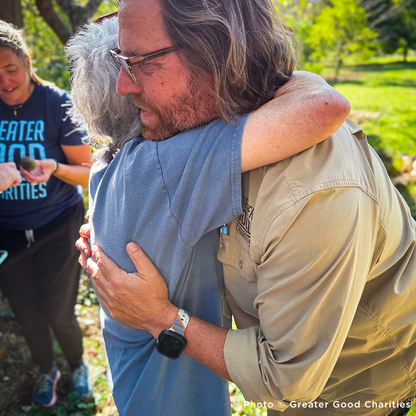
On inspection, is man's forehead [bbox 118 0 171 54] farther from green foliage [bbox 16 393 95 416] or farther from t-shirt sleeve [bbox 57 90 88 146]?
green foliage [bbox 16 393 95 416]

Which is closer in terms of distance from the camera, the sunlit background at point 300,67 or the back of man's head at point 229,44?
the back of man's head at point 229,44

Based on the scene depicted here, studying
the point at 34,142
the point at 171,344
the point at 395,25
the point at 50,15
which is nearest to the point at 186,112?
the point at 171,344

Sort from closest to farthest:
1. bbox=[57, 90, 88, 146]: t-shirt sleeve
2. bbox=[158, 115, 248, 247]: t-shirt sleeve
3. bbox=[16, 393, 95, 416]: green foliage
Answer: bbox=[158, 115, 248, 247]: t-shirt sleeve < bbox=[57, 90, 88, 146]: t-shirt sleeve < bbox=[16, 393, 95, 416]: green foliage

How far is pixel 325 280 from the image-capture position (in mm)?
1153

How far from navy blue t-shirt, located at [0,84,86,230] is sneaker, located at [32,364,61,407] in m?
1.35

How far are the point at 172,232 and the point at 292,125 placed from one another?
0.57 metres

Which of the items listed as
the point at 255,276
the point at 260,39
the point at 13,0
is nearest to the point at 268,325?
the point at 255,276

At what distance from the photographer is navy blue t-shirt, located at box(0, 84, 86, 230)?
9.04 ft

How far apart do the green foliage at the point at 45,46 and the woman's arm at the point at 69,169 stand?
5.94m

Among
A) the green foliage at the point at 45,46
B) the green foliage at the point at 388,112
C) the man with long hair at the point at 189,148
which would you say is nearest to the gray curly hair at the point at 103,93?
the man with long hair at the point at 189,148

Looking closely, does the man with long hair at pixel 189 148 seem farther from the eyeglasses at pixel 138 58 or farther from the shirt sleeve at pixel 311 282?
the shirt sleeve at pixel 311 282

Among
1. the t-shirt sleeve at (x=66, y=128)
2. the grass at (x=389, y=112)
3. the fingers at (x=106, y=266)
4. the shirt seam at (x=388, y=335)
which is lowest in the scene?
the grass at (x=389, y=112)

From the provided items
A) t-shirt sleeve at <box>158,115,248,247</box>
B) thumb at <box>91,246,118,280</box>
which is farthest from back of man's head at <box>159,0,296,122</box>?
thumb at <box>91,246,118,280</box>

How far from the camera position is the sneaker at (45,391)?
3.02 m
